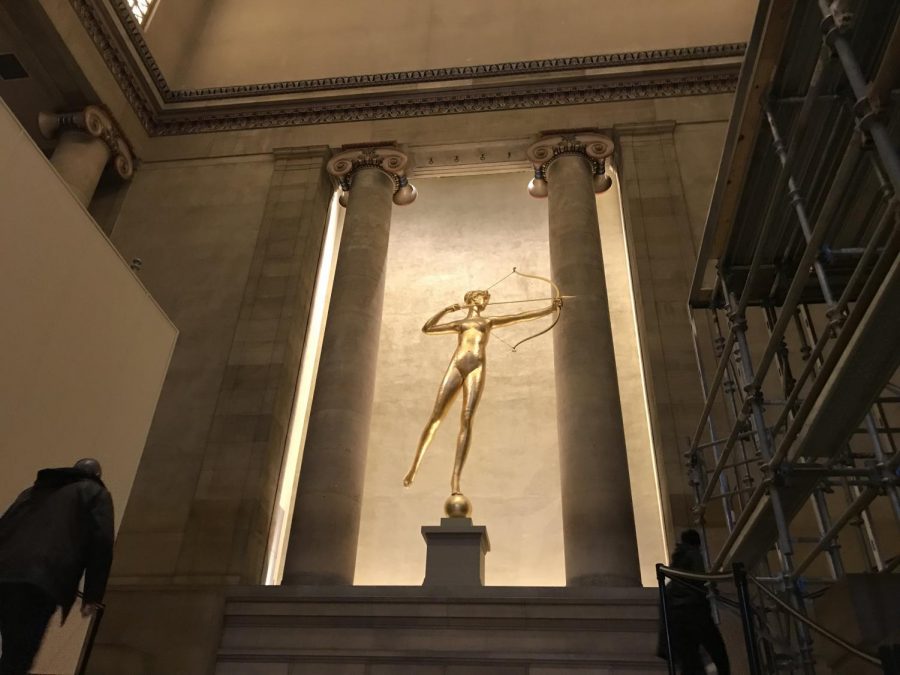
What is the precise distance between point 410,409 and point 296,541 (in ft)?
21.2

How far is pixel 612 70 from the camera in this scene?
40.9 ft

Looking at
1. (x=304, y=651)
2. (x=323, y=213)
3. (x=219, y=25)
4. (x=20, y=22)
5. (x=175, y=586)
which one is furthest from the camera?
(x=219, y=25)

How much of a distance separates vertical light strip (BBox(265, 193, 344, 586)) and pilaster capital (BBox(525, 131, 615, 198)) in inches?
123

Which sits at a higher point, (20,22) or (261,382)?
(20,22)

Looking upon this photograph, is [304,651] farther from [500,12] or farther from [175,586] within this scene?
[500,12]

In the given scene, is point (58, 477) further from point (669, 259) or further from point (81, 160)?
point (81, 160)

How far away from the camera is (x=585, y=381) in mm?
9258

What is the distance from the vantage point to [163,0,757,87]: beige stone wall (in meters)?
13.3

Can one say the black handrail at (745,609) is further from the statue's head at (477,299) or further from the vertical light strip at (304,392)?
the vertical light strip at (304,392)

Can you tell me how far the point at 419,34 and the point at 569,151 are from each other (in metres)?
4.06

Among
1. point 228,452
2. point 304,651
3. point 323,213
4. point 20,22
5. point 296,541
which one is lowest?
point 304,651

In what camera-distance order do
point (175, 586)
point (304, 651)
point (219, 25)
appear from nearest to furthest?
point (304, 651), point (175, 586), point (219, 25)

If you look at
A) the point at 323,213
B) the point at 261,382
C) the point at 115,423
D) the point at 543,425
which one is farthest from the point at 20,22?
the point at 543,425

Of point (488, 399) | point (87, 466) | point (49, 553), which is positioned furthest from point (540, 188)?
point (49, 553)
